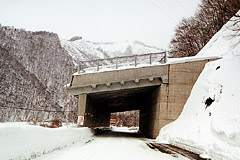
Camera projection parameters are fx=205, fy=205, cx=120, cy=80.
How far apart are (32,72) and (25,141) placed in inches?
Result: 4053

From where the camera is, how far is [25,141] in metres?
6.66

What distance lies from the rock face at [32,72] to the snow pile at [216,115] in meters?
55.9

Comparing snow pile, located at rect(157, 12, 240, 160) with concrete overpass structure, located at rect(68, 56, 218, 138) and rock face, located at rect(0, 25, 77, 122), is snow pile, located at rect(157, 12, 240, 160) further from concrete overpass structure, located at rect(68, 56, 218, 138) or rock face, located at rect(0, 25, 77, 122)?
rock face, located at rect(0, 25, 77, 122)

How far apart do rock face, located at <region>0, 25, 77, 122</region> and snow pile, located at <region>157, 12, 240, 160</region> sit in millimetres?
55949

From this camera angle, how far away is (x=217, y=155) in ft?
23.6

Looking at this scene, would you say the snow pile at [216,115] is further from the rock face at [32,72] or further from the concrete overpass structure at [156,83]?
the rock face at [32,72]

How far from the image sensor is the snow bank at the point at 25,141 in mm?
5742

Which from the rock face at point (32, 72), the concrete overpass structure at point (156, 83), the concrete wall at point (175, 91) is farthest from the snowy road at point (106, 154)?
the rock face at point (32, 72)

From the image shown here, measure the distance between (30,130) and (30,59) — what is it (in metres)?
111

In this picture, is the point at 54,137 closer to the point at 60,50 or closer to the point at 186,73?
the point at 186,73

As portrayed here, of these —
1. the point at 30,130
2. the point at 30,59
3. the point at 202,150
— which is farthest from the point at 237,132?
the point at 30,59

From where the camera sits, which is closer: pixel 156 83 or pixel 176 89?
pixel 176 89

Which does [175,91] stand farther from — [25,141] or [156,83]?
[25,141]

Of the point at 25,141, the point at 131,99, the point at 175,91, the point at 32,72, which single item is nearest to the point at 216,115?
the point at 175,91
